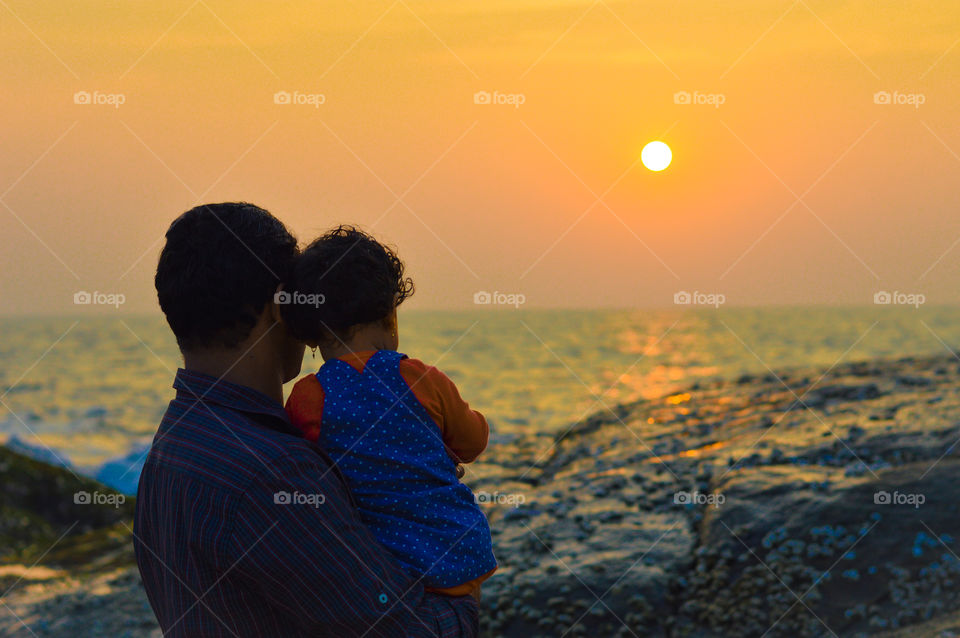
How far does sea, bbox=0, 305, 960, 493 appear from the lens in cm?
1783

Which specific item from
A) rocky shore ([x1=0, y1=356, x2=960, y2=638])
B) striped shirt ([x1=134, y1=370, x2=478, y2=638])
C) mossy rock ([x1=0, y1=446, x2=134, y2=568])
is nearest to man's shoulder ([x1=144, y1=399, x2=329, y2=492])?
striped shirt ([x1=134, y1=370, x2=478, y2=638])

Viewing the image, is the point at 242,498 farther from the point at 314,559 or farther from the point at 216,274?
the point at 216,274

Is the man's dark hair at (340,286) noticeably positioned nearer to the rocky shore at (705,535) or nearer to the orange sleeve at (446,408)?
the orange sleeve at (446,408)

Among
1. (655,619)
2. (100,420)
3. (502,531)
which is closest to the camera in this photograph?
(655,619)

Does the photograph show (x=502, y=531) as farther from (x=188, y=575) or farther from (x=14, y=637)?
(x=188, y=575)

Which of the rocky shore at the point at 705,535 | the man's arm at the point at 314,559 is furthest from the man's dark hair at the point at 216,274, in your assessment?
the rocky shore at the point at 705,535

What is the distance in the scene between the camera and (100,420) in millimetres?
21281

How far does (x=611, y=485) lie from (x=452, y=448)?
585 cm

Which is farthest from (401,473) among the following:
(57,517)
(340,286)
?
(57,517)

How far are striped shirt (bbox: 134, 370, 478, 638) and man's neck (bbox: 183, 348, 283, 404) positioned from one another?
0.32 feet

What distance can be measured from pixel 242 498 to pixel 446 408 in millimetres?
676

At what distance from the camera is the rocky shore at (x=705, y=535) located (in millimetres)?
5293

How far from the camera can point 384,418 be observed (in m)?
2.11

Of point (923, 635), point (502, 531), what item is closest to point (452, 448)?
point (923, 635)
